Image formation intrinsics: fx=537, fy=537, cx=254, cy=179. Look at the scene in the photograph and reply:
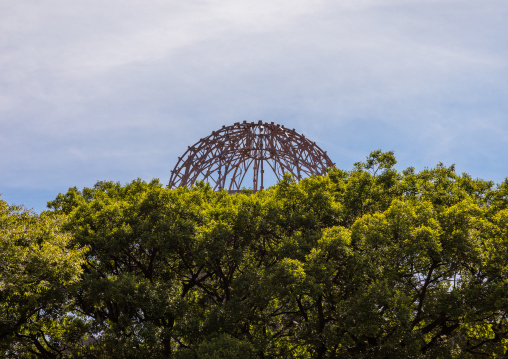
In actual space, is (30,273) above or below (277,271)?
above

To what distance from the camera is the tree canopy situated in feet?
53.2

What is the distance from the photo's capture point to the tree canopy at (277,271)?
16.2 metres

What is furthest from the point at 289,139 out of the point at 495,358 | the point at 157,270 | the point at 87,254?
the point at 495,358

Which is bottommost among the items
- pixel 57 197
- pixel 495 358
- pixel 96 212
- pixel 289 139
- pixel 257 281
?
pixel 495 358

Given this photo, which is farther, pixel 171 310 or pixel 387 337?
pixel 171 310

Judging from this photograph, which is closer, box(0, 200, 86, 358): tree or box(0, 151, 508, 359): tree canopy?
box(0, 200, 86, 358): tree

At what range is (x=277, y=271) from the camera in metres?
16.2

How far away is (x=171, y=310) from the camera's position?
17.8m

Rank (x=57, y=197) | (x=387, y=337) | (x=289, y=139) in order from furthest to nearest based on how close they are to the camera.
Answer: (x=289, y=139) → (x=57, y=197) → (x=387, y=337)

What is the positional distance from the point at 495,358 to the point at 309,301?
21.0ft

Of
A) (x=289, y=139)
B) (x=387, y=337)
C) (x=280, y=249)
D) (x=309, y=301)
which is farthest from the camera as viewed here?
(x=289, y=139)

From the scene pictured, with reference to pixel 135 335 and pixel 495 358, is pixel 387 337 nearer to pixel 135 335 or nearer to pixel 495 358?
pixel 495 358

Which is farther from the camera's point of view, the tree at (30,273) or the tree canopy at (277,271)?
the tree canopy at (277,271)

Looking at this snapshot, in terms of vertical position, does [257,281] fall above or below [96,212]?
below
